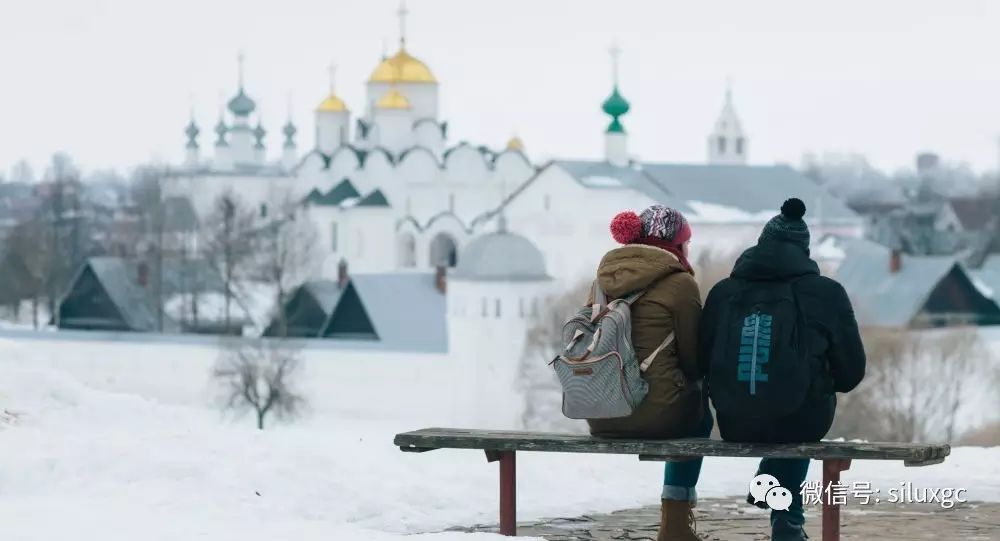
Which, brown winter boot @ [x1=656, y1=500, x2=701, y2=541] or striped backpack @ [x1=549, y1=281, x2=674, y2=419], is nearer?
striped backpack @ [x1=549, y1=281, x2=674, y2=419]

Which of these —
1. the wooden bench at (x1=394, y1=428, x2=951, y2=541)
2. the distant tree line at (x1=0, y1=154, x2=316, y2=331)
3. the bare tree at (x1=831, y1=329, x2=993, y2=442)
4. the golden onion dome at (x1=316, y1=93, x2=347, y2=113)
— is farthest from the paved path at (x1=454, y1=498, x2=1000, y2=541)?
the golden onion dome at (x1=316, y1=93, x2=347, y2=113)

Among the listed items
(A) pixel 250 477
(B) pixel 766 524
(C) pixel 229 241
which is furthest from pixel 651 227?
(C) pixel 229 241

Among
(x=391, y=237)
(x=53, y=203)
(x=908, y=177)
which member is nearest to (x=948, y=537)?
(x=391, y=237)

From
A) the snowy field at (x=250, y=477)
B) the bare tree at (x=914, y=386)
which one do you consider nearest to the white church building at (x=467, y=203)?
the bare tree at (x=914, y=386)

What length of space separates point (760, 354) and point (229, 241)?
54247 mm

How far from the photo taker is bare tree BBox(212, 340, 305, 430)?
→ 1673 inches

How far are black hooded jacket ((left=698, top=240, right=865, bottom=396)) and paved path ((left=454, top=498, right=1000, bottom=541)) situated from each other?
3.24 feet

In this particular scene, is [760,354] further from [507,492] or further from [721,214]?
[721,214]

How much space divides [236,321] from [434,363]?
537 inches

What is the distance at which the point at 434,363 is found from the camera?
42.8m

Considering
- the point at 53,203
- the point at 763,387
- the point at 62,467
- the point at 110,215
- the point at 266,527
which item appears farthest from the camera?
the point at 110,215

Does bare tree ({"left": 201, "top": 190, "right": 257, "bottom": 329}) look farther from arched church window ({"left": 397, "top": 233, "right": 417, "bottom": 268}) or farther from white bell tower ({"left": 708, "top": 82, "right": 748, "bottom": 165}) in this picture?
white bell tower ({"left": 708, "top": 82, "right": 748, "bottom": 165})

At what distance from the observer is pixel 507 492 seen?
7.70m

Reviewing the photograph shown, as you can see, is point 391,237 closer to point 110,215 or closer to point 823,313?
point 110,215
